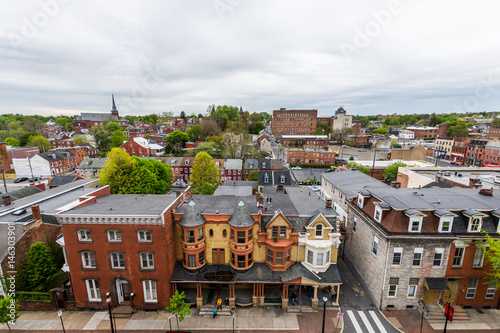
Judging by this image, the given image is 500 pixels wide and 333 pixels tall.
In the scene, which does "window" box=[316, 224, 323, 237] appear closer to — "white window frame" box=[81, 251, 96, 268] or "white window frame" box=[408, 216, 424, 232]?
"white window frame" box=[408, 216, 424, 232]

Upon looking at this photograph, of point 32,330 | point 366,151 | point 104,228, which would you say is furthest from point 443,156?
point 32,330

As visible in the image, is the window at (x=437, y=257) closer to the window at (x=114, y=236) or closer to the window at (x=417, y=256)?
the window at (x=417, y=256)

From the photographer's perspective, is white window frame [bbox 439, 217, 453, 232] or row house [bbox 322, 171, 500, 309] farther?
row house [bbox 322, 171, 500, 309]

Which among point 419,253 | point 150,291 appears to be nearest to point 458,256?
point 419,253

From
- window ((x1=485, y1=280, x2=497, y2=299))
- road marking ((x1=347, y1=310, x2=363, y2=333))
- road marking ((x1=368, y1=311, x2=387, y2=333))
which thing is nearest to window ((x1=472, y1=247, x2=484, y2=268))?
window ((x1=485, y1=280, x2=497, y2=299))

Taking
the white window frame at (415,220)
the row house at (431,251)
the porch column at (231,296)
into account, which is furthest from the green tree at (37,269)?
the white window frame at (415,220)

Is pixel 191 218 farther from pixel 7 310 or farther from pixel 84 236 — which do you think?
pixel 7 310

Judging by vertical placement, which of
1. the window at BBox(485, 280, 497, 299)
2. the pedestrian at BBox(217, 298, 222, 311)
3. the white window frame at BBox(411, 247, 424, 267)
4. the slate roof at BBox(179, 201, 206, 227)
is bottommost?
the pedestrian at BBox(217, 298, 222, 311)
